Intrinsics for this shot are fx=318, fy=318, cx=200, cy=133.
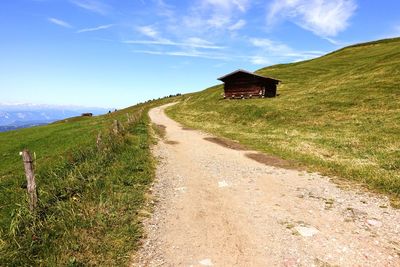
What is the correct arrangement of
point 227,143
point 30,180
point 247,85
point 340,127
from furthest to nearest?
point 247,85 → point 340,127 → point 227,143 → point 30,180

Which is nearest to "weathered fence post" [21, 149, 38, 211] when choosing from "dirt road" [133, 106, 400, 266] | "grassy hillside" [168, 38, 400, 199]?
"dirt road" [133, 106, 400, 266]

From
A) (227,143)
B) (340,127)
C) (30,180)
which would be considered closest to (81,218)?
(30,180)

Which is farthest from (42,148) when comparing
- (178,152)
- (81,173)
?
(81,173)

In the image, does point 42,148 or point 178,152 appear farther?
point 42,148

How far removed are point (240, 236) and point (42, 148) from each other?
35588mm

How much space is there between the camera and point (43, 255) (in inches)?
315

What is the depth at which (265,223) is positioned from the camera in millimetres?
10094

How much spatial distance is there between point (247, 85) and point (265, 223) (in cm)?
5528

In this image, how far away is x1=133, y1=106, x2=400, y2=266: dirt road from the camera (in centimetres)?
814

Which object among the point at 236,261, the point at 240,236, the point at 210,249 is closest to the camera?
the point at 236,261

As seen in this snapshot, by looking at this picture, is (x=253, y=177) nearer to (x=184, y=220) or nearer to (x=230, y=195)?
(x=230, y=195)

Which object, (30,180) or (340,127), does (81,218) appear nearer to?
(30,180)

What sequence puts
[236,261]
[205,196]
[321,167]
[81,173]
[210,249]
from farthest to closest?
1. [321,167]
2. [81,173]
3. [205,196]
4. [210,249]
5. [236,261]

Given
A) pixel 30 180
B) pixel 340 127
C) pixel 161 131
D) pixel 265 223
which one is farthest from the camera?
pixel 161 131
